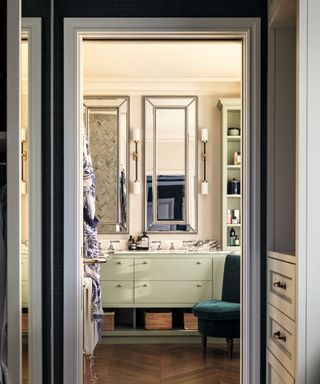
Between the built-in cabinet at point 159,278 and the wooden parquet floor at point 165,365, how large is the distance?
16.4 inches

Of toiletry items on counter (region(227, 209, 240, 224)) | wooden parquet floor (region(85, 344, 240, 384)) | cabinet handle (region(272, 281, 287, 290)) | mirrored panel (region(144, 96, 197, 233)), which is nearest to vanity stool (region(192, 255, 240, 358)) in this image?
wooden parquet floor (region(85, 344, 240, 384))

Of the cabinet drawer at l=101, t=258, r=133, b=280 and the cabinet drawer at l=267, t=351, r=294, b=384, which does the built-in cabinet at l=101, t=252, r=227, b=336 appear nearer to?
the cabinet drawer at l=101, t=258, r=133, b=280

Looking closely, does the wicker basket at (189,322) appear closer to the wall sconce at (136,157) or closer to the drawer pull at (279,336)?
the wall sconce at (136,157)

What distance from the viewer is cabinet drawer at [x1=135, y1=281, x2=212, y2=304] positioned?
5738 millimetres

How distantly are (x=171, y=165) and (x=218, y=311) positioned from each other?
1729mm

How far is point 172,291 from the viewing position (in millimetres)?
5754

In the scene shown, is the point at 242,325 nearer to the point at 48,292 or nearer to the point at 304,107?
the point at 48,292

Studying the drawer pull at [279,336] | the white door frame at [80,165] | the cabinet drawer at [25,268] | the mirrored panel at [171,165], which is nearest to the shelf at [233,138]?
the mirrored panel at [171,165]

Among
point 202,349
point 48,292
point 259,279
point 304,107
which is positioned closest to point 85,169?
point 48,292

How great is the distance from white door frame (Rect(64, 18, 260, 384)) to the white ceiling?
182 cm

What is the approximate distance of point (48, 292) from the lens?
9.70ft

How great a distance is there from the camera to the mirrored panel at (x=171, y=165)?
6164mm

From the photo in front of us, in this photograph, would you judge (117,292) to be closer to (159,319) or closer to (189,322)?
(159,319)

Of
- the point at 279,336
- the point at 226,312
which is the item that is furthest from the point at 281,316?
the point at 226,312
